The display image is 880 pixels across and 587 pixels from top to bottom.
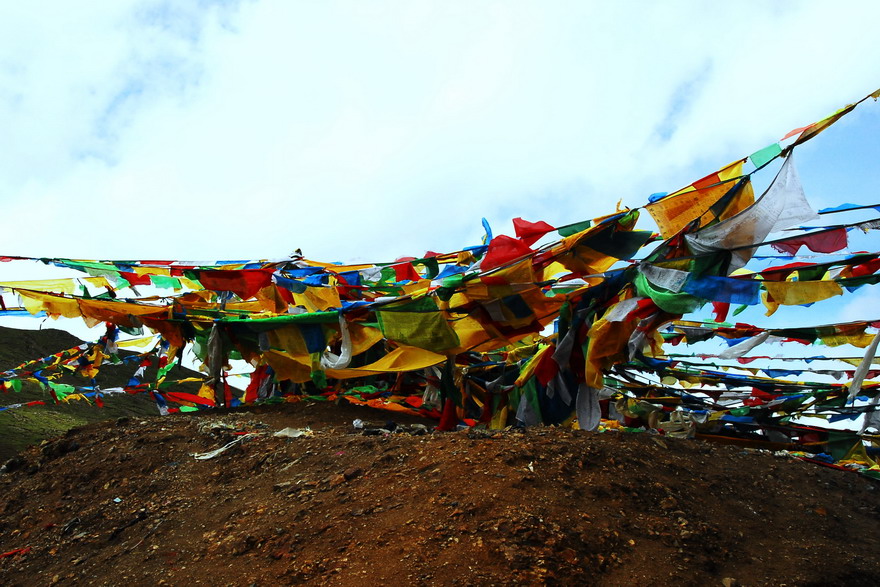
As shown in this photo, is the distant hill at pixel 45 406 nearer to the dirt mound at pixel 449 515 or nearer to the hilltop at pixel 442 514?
the hilltop at pixel 442 514

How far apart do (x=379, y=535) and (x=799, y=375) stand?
7313mm

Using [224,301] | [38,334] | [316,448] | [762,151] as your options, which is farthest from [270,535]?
[38,334]

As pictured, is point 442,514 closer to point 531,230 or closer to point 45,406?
point 531,230

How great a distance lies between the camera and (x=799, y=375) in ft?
31.9

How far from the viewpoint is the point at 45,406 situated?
1738 centimetres

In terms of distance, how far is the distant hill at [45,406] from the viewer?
43.1 feet

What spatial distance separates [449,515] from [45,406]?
52.4ft

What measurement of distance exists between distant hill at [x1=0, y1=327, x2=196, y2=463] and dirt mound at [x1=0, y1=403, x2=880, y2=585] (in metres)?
6.45

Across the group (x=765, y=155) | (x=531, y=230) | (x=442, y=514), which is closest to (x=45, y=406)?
(x=531, y=230)

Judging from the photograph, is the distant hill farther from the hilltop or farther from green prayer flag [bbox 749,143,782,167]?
green prayer flag [bbox 749,143,782,167]

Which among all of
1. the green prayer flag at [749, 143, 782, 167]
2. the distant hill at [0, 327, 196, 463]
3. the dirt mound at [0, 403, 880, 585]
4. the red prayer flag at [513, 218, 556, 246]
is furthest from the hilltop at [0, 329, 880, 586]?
the distant hill at [0, 327, 196, 463]

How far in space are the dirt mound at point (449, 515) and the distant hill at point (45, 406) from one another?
6.45 m

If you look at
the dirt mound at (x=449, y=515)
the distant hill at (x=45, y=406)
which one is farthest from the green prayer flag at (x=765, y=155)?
the distant hill at (x=45, y=406)

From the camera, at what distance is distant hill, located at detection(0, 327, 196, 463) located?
13125 mm
